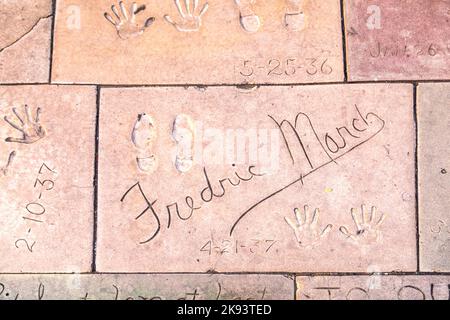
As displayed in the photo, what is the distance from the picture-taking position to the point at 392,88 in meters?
2.49

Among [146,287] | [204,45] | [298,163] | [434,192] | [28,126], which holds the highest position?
[204,45]

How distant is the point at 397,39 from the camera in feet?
8.26

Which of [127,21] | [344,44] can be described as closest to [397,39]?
[344,44]

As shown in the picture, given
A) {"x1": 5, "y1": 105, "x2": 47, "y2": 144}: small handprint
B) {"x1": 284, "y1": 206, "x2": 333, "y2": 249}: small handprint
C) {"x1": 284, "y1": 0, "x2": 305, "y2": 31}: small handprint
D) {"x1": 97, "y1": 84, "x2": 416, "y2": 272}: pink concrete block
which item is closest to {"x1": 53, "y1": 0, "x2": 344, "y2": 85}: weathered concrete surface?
{"x1": 284, "y1": 0, "x2": 305, "y2": 31}: small handprint

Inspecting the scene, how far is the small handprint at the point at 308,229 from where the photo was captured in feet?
8.11

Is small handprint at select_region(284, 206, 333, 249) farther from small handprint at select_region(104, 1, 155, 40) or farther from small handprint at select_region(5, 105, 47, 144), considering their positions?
small handprint at select_region(5, 105, 47, 144)

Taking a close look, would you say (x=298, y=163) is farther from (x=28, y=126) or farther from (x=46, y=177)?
(x=28, y=126)

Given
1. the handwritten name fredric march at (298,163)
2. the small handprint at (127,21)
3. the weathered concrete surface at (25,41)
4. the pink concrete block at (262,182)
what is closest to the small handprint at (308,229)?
the pink concrete block at (262,182)

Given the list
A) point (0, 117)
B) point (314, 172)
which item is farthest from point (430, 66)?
point (0, 117)

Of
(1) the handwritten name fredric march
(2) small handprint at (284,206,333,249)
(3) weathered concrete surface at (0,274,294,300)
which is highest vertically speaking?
(1) the handwritten name fredric march

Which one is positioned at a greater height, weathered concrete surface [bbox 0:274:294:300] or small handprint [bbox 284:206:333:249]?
small handprint [bbox 284:206:333:249]

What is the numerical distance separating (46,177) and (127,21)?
0.97m

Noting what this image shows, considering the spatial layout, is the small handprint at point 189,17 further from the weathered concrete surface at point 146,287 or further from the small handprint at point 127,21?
the weathered concrete surface at point 146,287

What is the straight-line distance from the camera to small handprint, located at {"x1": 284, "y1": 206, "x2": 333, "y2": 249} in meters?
2.47
